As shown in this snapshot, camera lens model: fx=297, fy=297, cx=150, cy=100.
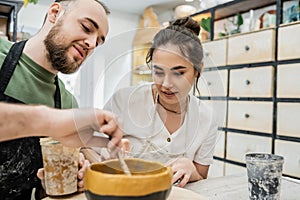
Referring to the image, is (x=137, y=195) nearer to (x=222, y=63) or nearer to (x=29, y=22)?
(x=222, y=63)

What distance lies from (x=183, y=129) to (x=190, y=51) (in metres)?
0.22

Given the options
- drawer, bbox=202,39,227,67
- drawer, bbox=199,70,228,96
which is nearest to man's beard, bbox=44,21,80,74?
drawer, bbox=199,70,228,96

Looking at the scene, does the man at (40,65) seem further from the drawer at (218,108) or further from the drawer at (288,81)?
the drawer at (288,81)

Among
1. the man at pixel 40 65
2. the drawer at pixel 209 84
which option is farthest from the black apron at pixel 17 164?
the drawer at pixel 209 84

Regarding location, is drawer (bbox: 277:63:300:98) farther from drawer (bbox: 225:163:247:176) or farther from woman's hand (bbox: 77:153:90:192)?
woman's hand (bbox: 77:153:90:192)

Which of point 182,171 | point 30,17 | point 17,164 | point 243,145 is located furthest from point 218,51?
point 30,17

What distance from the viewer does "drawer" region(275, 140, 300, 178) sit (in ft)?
6.67

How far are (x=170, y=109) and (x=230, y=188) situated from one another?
0.93 ft

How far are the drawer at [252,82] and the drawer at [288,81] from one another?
74 millimetres

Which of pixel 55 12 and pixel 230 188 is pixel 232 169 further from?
pixel 55 12

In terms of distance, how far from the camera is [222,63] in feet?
8.63

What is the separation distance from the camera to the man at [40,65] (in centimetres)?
88

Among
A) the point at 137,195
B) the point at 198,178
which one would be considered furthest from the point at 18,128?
the point at 198,178

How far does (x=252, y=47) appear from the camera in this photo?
7.76ft
